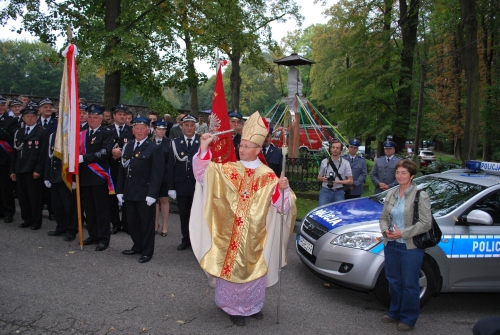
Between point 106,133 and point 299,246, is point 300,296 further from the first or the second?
point 106,133

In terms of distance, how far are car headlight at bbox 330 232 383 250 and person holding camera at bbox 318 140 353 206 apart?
2.33 metres

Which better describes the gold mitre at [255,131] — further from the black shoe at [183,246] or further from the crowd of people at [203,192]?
the black shoe at [183,246]

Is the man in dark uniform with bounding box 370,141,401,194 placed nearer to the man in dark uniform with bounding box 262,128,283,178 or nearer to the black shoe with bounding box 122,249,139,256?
the man in dark uniform with bounding box 262,128,283,178

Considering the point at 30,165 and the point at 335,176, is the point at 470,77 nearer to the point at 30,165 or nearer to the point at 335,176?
the point at 335,176

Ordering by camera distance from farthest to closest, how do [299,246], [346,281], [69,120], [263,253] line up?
[69,120]
[299,246]
[346,281]
[263,253]

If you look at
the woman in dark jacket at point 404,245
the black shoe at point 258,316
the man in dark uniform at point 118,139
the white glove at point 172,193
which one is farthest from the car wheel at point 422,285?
the man in dark uniform at point 118,139

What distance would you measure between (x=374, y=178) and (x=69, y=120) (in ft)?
17.7

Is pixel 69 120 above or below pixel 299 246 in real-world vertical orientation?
above

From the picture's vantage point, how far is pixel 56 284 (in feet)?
16.6

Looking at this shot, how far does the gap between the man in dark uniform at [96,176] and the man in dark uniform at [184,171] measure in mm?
1031

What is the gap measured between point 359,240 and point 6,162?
6.96 meters

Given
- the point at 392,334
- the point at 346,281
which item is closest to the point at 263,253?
the point at 346,281

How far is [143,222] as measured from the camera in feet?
20.3

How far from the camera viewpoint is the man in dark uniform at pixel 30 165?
7363mm
